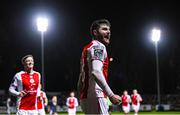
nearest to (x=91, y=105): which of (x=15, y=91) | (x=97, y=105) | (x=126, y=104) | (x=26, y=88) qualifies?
(x=97, y=105)

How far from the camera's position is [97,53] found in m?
5.55

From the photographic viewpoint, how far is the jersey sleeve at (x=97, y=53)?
18.2 feet

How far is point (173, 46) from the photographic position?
214ft

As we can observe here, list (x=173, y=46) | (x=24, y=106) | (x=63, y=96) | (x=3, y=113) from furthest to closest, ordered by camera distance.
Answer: (x=173, y=46)
(x=63, y=96)
(x=3, y=113)
(x=24, y=106)

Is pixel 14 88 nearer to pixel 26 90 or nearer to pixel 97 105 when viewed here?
pixel 26 90

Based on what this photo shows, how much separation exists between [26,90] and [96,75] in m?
4.93

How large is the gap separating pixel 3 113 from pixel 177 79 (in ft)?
106

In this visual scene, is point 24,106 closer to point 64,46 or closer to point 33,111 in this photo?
point 33,111

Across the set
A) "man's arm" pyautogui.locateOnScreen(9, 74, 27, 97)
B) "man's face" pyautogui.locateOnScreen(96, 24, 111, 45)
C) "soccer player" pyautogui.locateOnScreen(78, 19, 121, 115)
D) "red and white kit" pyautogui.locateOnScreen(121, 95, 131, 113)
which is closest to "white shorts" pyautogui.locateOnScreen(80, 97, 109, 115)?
"soccer player" pyautogui.locateOnScreen(78, 19, 121, 115)

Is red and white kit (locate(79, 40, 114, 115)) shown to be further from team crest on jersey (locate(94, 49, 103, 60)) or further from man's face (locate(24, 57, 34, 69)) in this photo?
man's face (locate(24, 57, 34, 69))

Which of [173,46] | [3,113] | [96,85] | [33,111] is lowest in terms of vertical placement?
[3,113]

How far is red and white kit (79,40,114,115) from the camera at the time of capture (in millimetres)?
5566

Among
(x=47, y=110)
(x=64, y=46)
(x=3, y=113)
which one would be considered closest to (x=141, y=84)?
(x=64, y=46)

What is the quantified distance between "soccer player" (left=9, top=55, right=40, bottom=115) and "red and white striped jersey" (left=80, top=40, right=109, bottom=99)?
14.1 ft
